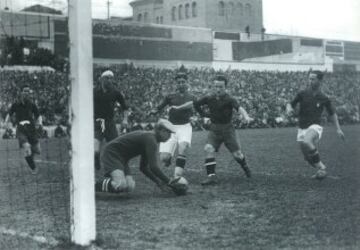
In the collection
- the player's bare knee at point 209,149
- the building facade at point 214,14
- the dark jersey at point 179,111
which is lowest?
the player's bare knee at point 209,149

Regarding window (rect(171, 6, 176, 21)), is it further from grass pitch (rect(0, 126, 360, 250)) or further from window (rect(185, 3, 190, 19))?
grass pitch (rect(0, 126, 360, 250))

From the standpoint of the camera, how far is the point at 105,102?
11.1 meters

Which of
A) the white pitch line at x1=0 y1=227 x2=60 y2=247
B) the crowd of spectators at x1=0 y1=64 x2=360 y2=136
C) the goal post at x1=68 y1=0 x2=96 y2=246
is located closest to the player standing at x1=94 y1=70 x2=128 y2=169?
the white pitch line at x1=0 y1=227 x2=60 y2=247

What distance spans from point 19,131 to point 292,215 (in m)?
7.18

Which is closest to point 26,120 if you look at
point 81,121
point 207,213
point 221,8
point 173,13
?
point 207,213

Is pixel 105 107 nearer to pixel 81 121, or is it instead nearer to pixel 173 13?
pixel 81 121

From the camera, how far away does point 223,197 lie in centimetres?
851

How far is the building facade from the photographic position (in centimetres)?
6750

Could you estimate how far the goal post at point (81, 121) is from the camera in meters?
5.27

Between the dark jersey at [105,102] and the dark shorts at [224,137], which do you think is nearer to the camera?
the dark shorts at [224,137]

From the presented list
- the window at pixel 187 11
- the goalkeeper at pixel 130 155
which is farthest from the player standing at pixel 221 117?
the window at pixel 187 11

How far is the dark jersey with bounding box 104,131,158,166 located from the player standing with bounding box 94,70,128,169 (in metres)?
2.66

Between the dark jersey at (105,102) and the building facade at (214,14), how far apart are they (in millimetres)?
56148

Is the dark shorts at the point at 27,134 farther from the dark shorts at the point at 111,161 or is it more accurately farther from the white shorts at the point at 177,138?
the dark shorts at the point at 111,161
